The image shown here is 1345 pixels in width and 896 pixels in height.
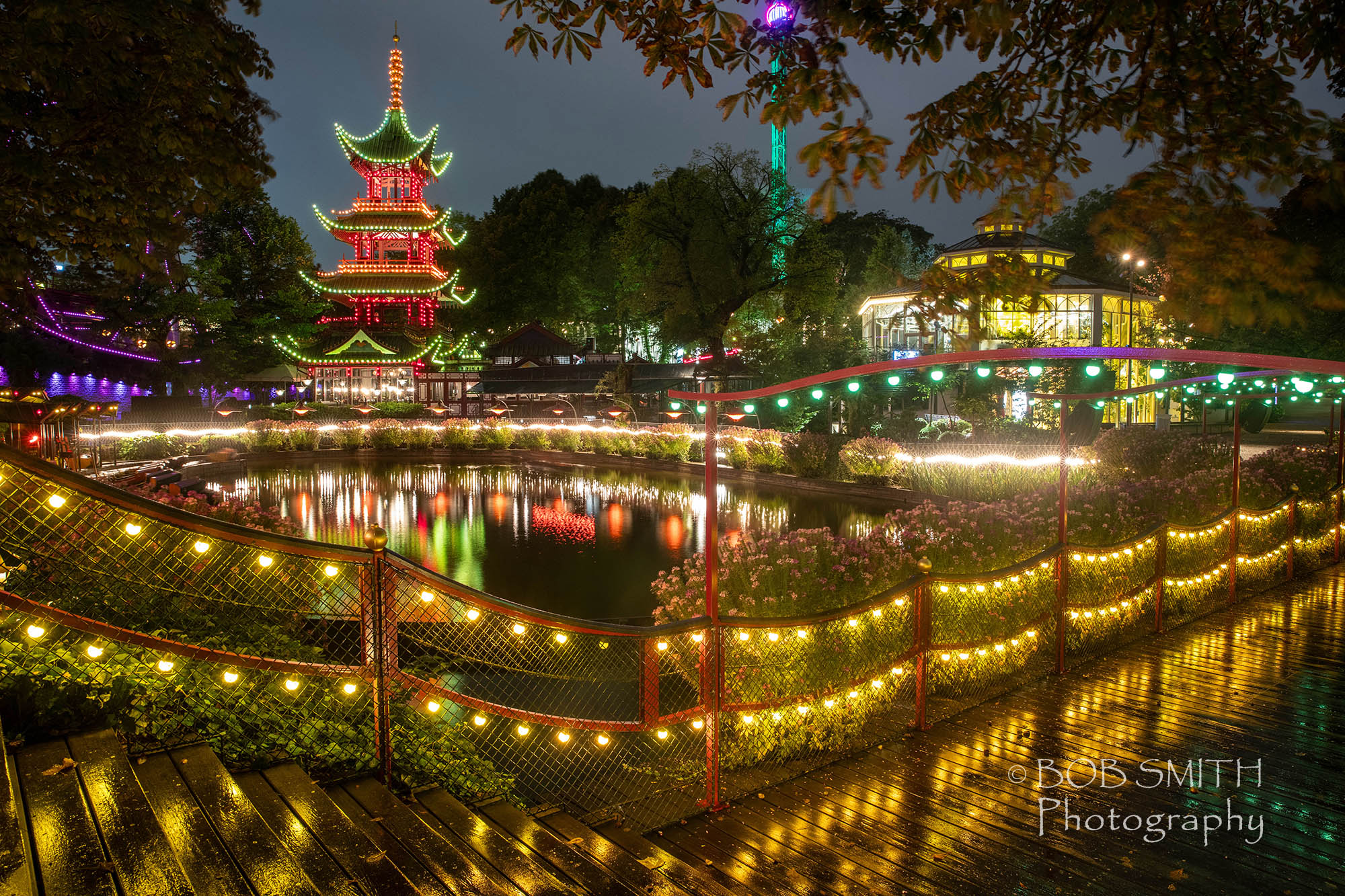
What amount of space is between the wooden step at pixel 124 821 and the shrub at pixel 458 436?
27198 millimetres

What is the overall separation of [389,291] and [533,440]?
2031 centimetres

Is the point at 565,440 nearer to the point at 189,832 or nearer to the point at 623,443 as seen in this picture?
the point at 623,443

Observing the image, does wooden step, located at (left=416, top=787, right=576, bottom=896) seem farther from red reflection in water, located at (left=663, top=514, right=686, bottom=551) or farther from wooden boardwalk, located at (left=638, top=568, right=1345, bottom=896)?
red reflection in water, located at (left=663, top=514, right=686, bottom=551)

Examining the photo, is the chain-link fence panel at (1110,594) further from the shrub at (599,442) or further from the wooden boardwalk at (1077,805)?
the shrub at (599,442)

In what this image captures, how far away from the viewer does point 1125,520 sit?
867cm

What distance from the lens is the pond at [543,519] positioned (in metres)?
10.8

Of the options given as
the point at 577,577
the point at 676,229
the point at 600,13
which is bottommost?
the point at 577,577

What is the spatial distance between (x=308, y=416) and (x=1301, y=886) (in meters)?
35.9

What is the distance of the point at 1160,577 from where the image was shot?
25.5 feet

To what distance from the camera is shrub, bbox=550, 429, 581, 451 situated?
29562 mm

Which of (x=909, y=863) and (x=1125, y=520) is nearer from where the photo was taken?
(x=909, y=863)

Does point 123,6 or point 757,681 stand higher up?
point 123,6

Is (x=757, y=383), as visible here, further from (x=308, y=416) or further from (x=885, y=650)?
(x=885, y=650)

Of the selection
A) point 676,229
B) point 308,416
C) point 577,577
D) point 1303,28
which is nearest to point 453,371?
point 308,416
